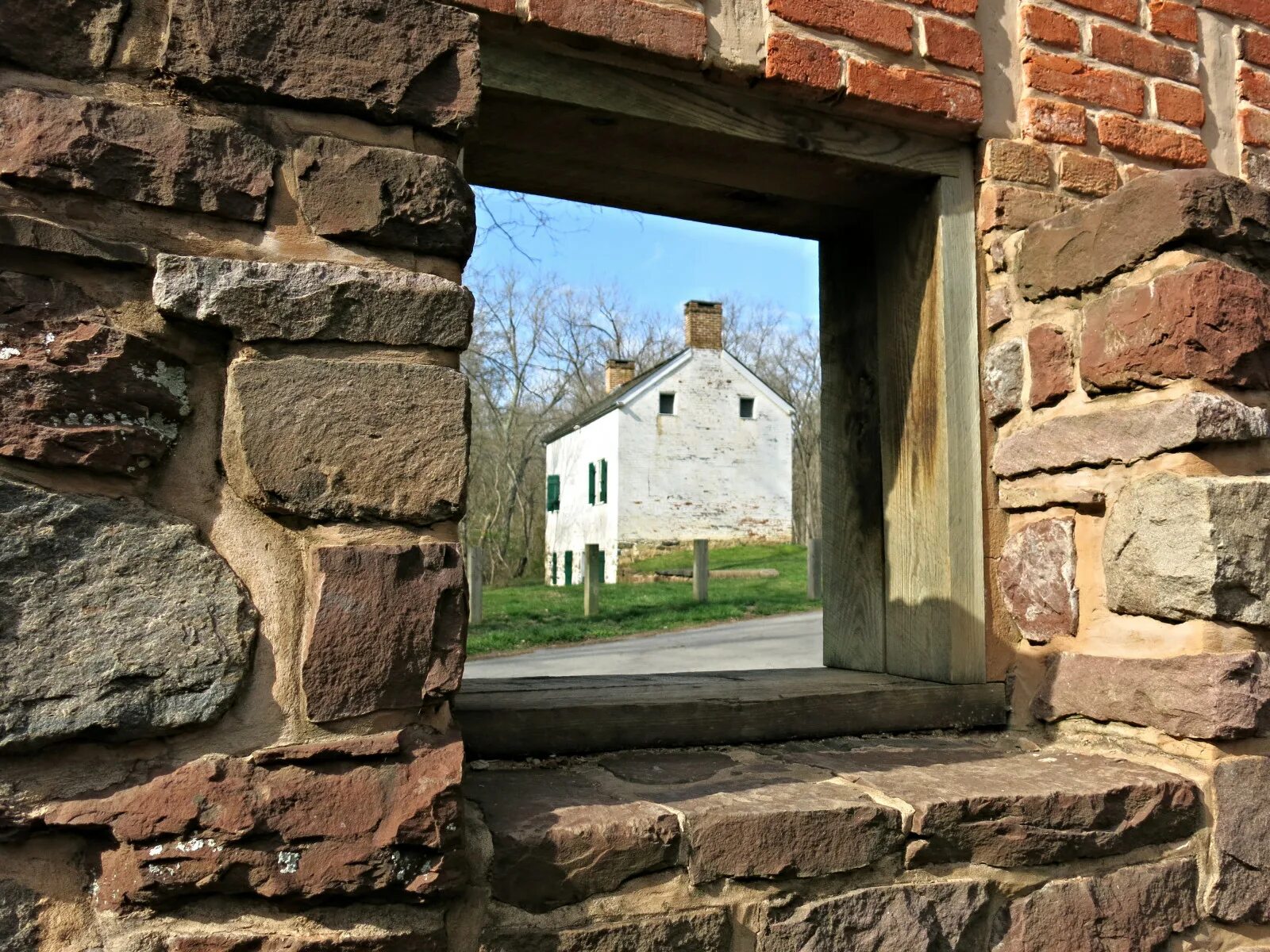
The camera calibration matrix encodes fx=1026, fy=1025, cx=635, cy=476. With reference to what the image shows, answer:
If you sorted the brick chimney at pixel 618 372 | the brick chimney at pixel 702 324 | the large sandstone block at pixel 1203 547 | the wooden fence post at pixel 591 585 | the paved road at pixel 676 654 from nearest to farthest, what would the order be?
the large sandstone block at pixel 1203 547, the paved road at pixel 676 654, the wooden fence post at pixel 591 585, the brick chimney at pixel 702 324, the brick chimney at pixel 618 372

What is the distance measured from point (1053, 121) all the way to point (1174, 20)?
487 mm

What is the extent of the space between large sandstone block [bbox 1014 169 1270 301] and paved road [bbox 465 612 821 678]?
217 inches

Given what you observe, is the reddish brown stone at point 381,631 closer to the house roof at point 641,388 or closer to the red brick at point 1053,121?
the red brick at point 1053,121

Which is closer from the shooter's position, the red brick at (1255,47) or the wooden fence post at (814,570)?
the red brick at (1255,47)

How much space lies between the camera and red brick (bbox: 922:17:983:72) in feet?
7.64

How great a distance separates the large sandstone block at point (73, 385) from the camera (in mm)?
1238

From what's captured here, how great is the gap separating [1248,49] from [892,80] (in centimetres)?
119

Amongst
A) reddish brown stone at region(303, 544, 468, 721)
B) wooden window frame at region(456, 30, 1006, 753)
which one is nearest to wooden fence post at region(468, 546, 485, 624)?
wooden window frame at region(456, 30, 1006, 753)

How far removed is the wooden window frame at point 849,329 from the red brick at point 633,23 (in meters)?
0.07

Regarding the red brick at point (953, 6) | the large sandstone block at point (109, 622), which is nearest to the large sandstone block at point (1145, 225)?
the red brick at point (953, 6)

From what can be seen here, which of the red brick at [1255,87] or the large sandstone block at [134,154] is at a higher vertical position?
the red brick at [1255,87]

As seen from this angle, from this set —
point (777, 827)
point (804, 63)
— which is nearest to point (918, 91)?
point (804, 63)

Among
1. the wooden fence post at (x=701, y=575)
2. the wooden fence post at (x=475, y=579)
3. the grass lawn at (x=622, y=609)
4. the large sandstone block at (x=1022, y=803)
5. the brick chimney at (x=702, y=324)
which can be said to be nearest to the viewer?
the large sandstone block at (x=1022, y=803)

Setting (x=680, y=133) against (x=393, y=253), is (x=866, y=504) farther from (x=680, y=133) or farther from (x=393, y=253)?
(x=393, y=253)
